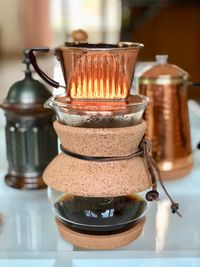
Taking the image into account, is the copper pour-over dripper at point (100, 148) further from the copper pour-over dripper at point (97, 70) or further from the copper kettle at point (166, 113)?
the copper kettle at point (166, 113)

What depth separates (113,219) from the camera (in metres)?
0.57

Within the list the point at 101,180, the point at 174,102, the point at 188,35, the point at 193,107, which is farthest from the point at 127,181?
the point at 188,35

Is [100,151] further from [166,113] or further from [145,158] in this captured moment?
[166,113]

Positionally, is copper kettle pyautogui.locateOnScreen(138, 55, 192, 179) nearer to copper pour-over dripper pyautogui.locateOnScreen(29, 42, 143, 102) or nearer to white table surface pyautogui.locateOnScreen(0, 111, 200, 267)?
white table surface pyautogui.locateOnScreen(0, 111, 200, 267)

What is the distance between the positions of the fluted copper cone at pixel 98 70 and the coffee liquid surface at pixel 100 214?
137 millimetres

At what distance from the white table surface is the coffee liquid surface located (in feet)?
0.09

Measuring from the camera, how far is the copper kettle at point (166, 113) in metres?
0.75

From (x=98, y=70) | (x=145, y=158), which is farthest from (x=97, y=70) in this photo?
(x=145, y=158)

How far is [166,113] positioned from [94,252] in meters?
0.30

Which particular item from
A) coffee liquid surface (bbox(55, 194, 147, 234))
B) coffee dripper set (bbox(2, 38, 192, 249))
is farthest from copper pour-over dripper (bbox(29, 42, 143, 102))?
coffee liquid surface (bbox(55, 194, 147, 234))

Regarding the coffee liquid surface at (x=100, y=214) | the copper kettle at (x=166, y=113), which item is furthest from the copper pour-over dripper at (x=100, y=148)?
the copper kettle at (x=166, y=113)

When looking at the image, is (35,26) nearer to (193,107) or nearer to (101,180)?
(193,107)

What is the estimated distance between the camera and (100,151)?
0.53 metres

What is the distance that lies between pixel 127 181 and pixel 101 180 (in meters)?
0.03
